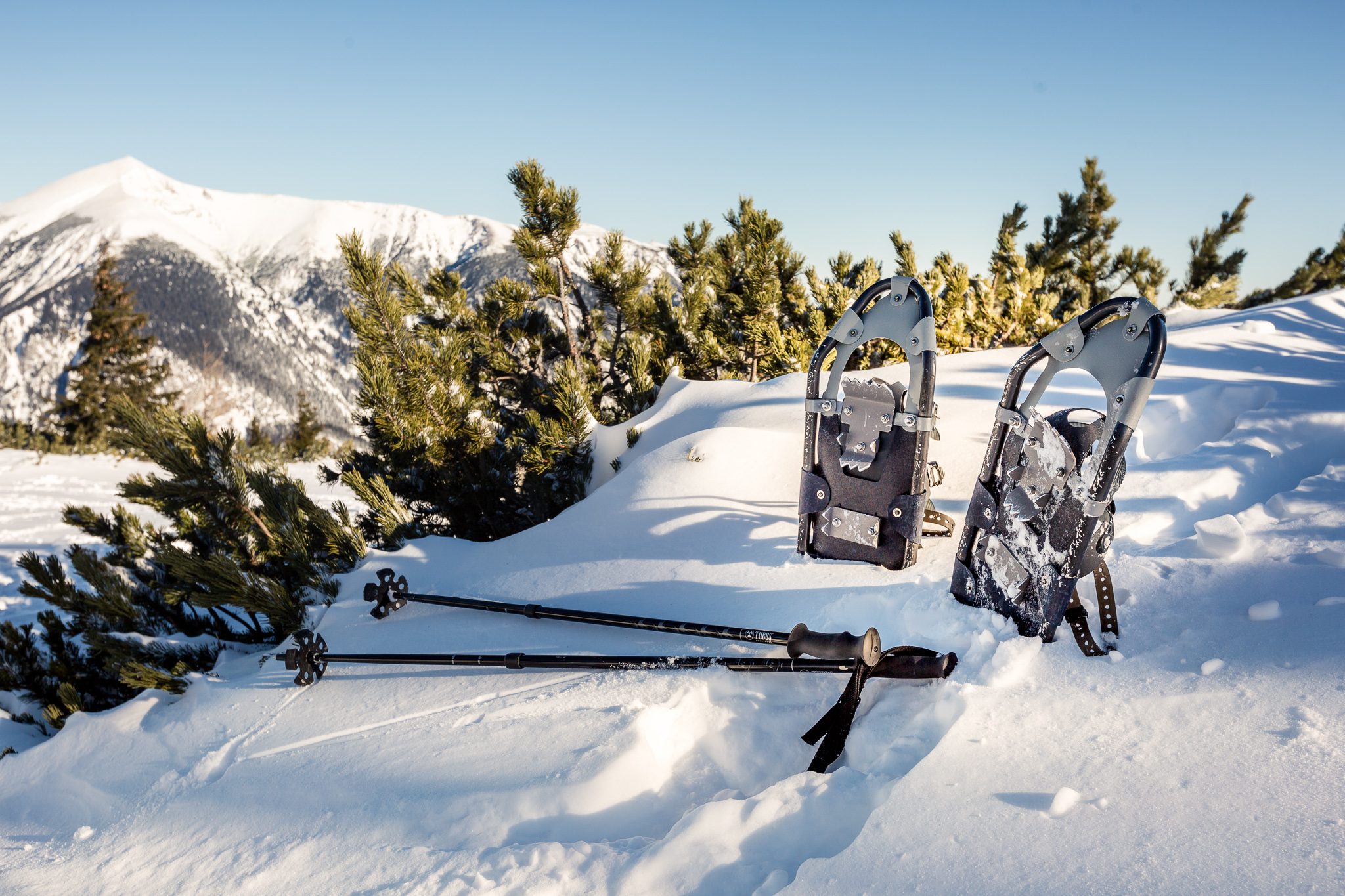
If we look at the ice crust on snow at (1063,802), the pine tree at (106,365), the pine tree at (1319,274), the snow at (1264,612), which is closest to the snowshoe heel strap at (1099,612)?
the snow at (1264,612)

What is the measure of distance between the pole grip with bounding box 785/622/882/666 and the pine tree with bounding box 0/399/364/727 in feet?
9.08

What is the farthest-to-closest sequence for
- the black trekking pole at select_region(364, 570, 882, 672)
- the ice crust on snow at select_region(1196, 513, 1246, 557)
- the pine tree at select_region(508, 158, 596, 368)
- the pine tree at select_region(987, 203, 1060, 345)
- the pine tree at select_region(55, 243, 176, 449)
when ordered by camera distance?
the pine tree at select_region(55, 243, 176, 449)
the pine tree at select_region(987, 203, 1060, 345)
the pine tree at select_region(508, 158, 596, 368)
the ice crust on snow at select_region(1196, 513, 1246, 557)
the black trekking pole at select_region(364, 570, 882, 672)

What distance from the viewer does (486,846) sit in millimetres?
1925

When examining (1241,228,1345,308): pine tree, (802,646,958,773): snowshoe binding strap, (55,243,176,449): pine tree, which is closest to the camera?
(802,646,958,773): snowshoe binding strap

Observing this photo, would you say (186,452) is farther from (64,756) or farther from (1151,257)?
(1151,257)

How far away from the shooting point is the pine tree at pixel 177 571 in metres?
3.65

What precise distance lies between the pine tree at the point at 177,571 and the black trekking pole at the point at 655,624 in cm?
57

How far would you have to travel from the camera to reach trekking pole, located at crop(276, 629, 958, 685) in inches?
87.5

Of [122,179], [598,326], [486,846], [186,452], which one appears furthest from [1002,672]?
[122,179]

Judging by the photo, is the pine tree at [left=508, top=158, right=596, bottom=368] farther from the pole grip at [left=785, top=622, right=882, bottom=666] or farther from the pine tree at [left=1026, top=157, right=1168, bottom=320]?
the pine tree at [left=1026, top=157, right=1168, bottom=320]

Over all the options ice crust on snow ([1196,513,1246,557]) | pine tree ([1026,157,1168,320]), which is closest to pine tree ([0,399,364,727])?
ice crust on snow ([1196,513,1246,557])

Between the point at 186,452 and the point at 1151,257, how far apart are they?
11.7m

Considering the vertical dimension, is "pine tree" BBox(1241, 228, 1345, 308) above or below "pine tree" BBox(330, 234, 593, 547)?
above

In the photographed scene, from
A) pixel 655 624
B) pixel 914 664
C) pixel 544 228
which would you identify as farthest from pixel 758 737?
pixel 544 228
